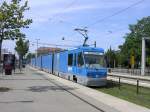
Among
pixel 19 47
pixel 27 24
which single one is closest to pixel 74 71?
pixel 27 24

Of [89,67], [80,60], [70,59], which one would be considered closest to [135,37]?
[70,59]

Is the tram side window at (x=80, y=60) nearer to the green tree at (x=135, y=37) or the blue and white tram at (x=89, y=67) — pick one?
the blue and white tram at (x=89, y=67)

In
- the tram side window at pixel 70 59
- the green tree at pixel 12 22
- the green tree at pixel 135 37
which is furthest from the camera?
the green tree at pixel 135 37

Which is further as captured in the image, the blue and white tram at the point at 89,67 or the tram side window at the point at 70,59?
the tram side window at the point at 70,59

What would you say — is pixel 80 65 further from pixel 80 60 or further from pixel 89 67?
pixel 89 67

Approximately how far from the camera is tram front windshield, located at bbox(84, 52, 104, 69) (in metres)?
31.2

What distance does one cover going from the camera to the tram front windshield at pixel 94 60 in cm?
3117

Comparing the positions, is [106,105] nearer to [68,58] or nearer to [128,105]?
[128,105]

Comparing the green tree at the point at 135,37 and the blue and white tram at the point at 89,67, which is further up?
the green tree at the point at 135,37

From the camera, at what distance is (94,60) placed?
31547 millimetres

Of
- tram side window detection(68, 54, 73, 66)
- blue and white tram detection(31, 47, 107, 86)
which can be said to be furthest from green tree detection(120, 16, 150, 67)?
blue and white tram detection(31, 47, 107, 86)

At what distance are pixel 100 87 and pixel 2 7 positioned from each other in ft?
32.5

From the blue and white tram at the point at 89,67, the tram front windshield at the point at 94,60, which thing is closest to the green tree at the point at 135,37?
the blue and white tram at the point at 89,67

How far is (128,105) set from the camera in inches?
693
